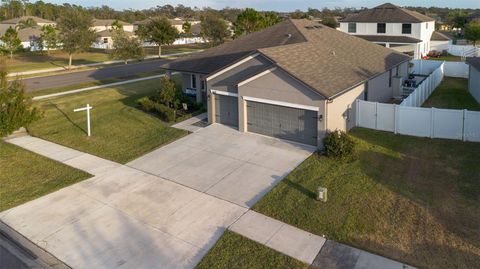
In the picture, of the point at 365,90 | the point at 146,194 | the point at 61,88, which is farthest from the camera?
the point at 61,88

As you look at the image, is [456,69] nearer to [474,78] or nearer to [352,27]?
[474,78]

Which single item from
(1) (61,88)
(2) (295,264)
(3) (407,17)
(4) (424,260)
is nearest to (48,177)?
(2) (295,264)

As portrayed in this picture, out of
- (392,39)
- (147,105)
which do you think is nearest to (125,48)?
(147,105)

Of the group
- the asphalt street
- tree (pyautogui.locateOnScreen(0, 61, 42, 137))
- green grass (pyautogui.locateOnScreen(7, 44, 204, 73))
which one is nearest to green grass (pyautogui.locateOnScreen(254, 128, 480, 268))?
tree (pyautogui.locateOnScreen(0, 61, 42, 137))

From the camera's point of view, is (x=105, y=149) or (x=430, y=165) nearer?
(x=430, y=165)

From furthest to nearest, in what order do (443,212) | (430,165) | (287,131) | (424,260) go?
(287,131), (430,165), (443,212), (424,260)

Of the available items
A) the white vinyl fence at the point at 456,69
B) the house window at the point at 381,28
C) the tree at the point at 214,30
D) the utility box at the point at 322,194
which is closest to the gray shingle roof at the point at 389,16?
the house window at the point at 381,28

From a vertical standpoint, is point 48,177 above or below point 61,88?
below

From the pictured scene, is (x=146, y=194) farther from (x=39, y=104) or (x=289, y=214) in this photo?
(x=39, y=104)

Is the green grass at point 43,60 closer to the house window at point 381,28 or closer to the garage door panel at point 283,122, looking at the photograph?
the house window at point 381,28
